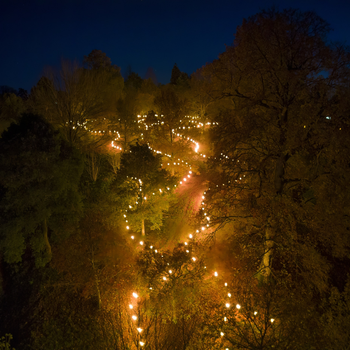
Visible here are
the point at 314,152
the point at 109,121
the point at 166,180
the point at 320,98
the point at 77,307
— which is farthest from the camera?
the point at 109,121

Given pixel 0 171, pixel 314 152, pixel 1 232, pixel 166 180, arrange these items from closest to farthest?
pixel 314 152
pixel 0 171
pixel 1 232
pixel 166 180

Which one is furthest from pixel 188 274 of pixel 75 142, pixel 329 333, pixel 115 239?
pixel 75 142

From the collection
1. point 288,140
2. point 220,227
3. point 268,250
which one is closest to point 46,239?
point 220,227

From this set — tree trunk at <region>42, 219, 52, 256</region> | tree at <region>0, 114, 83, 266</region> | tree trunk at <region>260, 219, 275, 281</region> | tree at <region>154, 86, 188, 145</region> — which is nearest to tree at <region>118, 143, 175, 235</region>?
tree at <region>0, 114, 83, 266</region>

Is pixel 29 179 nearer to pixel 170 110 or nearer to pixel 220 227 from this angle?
pixel 220 227

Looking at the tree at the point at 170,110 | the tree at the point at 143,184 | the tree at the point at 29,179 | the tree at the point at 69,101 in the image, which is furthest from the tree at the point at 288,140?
the tree at the point at 69,101

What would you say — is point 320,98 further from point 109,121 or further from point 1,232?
point 109,121

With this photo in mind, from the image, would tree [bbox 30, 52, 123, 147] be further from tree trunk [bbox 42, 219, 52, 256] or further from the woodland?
tree trunk [bbox 42, 219, 52, 256]
